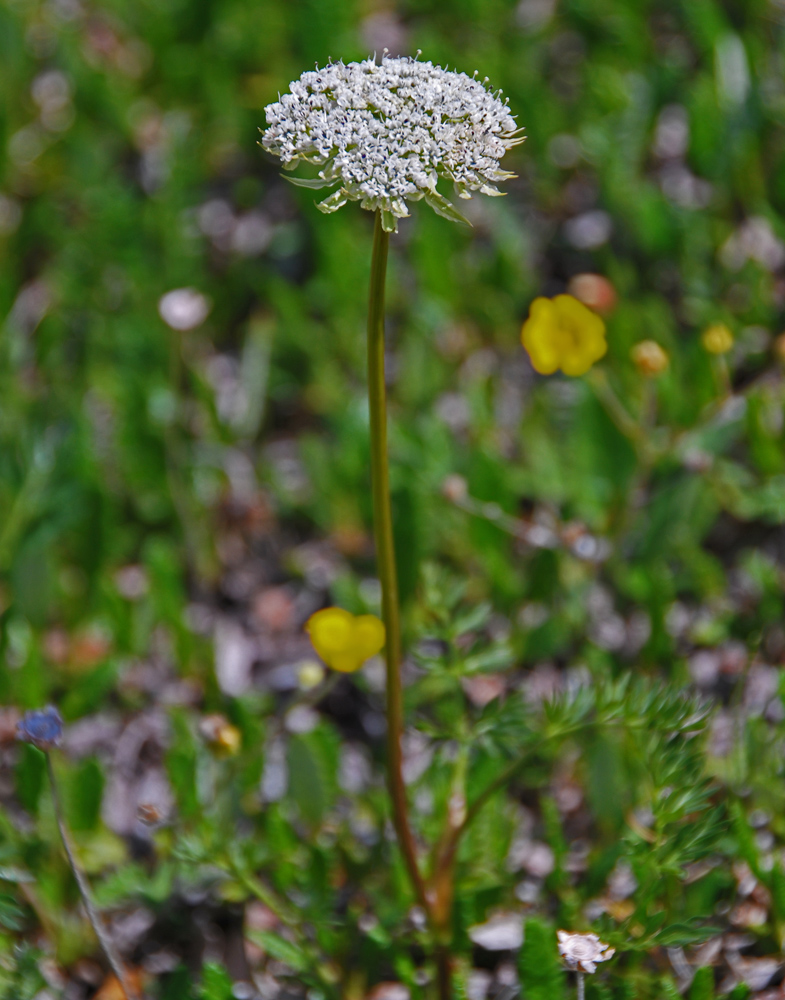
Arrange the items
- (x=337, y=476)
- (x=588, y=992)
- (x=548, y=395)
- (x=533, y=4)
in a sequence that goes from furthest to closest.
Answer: (x=533, y=4) → (x=548, y=395) → (x=337, y=476) → (x=588, y=992)

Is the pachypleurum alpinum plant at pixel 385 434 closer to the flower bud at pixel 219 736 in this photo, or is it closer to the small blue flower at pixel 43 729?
the flower bud at pixel 219 736

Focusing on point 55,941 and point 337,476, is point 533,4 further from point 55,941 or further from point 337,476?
point 55,941

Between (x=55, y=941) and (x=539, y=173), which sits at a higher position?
(x=539, y=173)

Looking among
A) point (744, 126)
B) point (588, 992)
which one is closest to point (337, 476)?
point (588, 992)

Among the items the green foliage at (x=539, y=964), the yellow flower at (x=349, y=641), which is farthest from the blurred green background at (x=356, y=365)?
the green foliage at (x=539, y=964)

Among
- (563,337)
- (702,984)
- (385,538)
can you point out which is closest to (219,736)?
(385,538)

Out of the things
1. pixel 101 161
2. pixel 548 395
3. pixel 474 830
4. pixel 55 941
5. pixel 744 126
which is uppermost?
pixel 744 126

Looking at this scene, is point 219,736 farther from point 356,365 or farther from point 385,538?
point 356,365
